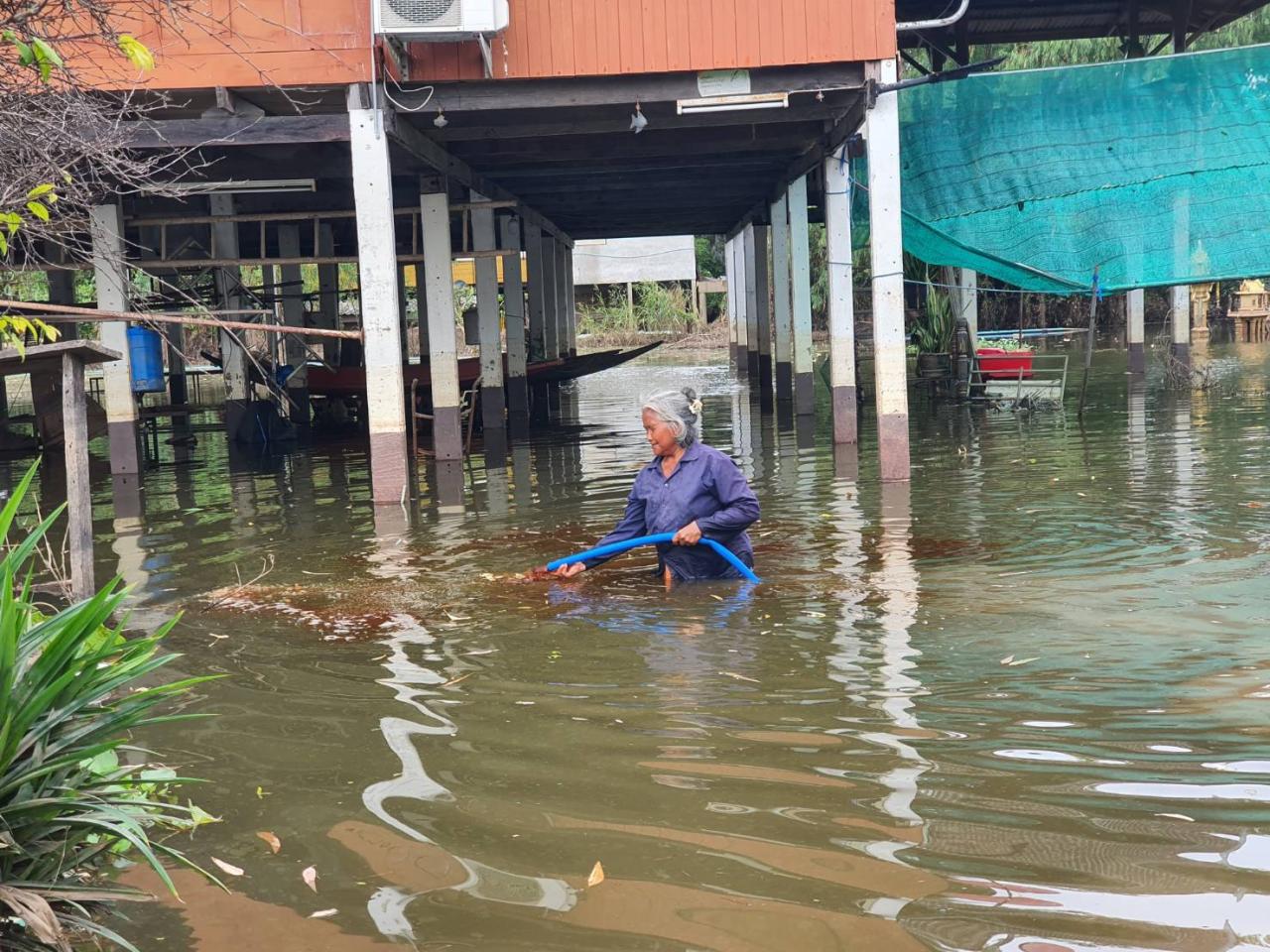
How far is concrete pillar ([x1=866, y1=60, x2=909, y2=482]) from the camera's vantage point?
37.1 ft

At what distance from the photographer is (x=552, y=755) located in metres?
4.48

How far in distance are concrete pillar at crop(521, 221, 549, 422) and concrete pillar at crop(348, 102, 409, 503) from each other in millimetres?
12631

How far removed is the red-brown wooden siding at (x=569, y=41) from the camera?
1067 centimetres

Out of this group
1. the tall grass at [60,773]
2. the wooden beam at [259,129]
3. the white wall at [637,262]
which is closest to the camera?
the tall grass at [60,773]

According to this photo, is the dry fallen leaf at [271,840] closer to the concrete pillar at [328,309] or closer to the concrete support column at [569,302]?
the concrete pillar at [328,309]

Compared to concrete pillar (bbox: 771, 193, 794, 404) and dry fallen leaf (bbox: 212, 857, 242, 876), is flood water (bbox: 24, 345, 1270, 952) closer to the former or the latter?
dry fallen leaf (bbox: 212, 857, 242, 876)

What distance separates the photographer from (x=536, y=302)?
25.9 meters

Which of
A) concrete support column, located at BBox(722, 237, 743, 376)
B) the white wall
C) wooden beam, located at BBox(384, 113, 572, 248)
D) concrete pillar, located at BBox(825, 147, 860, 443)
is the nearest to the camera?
wooden beam, located at BBox(384, 113, 572, 248)

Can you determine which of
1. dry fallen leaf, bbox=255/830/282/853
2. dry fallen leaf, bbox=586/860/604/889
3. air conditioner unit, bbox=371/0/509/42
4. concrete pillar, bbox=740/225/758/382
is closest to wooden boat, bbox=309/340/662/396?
concrete pillar, bbox=740/225/758/382

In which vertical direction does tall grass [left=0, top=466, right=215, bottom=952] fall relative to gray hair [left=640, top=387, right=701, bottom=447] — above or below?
below

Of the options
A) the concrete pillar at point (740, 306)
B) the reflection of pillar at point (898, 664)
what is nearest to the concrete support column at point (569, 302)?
the concrete pillar at point (740, 306)

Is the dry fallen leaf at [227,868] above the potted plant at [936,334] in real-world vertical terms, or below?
below

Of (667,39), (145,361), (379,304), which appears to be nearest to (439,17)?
(667,39)

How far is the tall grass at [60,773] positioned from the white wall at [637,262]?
120 feet
